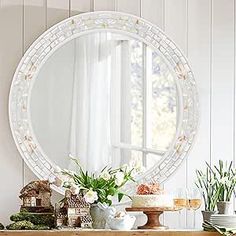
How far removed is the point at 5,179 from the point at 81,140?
43 cm

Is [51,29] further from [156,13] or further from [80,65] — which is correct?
[156,13]

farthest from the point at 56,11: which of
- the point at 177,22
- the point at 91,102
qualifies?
the point at 177,22

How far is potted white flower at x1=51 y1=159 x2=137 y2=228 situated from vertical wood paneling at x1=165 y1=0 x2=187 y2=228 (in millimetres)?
313

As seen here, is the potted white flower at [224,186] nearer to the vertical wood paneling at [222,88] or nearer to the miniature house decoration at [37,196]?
the vertical wood paneling at [222,88]

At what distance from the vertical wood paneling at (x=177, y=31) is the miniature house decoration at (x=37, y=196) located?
681mm

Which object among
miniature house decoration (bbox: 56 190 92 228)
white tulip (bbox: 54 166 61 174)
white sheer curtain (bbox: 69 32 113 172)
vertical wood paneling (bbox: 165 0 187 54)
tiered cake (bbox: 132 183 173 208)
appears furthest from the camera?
vertical wood paneling (bbox: 165 0 187 54)

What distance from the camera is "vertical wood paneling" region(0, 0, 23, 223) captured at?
3.94 m

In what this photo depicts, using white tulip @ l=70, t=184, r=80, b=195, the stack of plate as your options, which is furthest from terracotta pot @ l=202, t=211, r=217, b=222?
white tulip @ l=70, t=184, r=80, b=195

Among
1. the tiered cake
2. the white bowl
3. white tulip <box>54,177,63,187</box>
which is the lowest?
the white bowl

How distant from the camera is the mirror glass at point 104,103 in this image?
3.96m

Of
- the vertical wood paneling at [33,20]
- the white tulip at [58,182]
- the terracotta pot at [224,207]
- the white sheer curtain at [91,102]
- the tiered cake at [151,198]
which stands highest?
the vertical wood paneling at [33,20]

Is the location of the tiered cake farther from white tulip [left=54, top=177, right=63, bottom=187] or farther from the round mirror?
white tulip [left=54, top=177, right=63, bottom=187]

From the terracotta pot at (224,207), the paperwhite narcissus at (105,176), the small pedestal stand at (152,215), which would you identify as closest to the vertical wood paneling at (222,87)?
the terracotta pot at (224,207)

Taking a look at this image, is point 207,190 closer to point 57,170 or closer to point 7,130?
point 57,170
